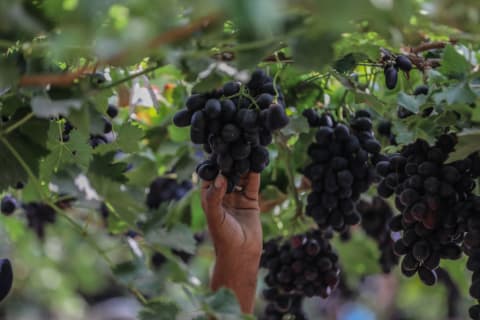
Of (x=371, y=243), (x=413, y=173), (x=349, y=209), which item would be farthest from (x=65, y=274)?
(x=413, y=173)

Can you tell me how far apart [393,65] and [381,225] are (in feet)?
2.10

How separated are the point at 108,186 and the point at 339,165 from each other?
337 mm

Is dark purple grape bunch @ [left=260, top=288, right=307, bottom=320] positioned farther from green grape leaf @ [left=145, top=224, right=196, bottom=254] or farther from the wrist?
green grape leaf @ [left=145, top=224, right=196, bottom=254]

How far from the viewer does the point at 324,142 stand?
1204 millimetres

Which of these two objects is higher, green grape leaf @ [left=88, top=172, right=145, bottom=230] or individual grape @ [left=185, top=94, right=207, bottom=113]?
individual grape @ [left=185, top=94, right=207, bottom=113]

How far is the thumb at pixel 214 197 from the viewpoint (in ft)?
3.44

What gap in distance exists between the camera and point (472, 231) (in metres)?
0.97

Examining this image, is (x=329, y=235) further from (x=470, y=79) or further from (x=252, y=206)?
(x=470, y=79)

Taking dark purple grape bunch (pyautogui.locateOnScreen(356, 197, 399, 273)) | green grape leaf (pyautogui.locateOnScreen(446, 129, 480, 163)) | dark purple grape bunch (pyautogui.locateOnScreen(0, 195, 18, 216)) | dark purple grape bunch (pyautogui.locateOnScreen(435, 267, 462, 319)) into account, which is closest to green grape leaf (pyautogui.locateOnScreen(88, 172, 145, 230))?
dark purple grape bunch (pyautogui.locateOnScreen(0, 195, 18, 216))

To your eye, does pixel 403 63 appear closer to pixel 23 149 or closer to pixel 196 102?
pixel 196 102

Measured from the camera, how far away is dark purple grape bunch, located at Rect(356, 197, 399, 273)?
1.62 metres

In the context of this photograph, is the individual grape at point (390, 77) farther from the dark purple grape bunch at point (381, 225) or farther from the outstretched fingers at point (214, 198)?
the dark purple grape bunch at point (381, 225)

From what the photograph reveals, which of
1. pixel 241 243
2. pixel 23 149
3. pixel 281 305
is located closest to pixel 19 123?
pixel 23 149

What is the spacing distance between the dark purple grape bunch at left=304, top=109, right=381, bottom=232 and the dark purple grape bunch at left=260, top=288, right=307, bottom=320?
0.88 ft
